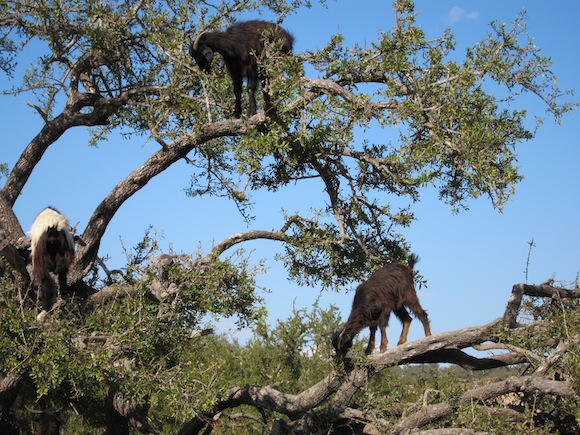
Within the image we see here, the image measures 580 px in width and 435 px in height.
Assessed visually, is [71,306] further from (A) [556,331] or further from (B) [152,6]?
(A) [556,331]

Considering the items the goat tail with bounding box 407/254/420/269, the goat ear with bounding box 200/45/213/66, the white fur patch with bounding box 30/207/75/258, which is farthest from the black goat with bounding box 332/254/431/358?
the white fur patch with bounding box 30/207/75/258

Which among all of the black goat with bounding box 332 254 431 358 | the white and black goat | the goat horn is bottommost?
the black goat with bounding box 332 254 431 358

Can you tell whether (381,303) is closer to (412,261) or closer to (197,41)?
(412,261)

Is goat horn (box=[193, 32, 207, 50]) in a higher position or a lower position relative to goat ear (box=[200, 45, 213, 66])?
higher

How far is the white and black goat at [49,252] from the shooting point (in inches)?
375

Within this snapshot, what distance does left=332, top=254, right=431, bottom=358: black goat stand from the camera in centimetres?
906

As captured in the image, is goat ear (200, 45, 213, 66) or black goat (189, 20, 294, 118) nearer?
black goat (189, 20, 294, 118)

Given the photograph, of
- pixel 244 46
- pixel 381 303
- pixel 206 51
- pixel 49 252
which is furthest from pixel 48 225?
pixel 381 303

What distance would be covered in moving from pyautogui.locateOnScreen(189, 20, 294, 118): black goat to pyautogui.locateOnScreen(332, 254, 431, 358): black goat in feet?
9.38

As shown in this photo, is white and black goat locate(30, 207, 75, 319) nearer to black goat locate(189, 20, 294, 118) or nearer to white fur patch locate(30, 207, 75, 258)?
white fur patch locate(30, 207, 75, 258)

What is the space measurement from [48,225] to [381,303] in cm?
476

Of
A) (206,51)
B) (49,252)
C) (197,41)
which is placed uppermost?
(197,41)

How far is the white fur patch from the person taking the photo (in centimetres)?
962

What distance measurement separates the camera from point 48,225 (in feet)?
31.6
